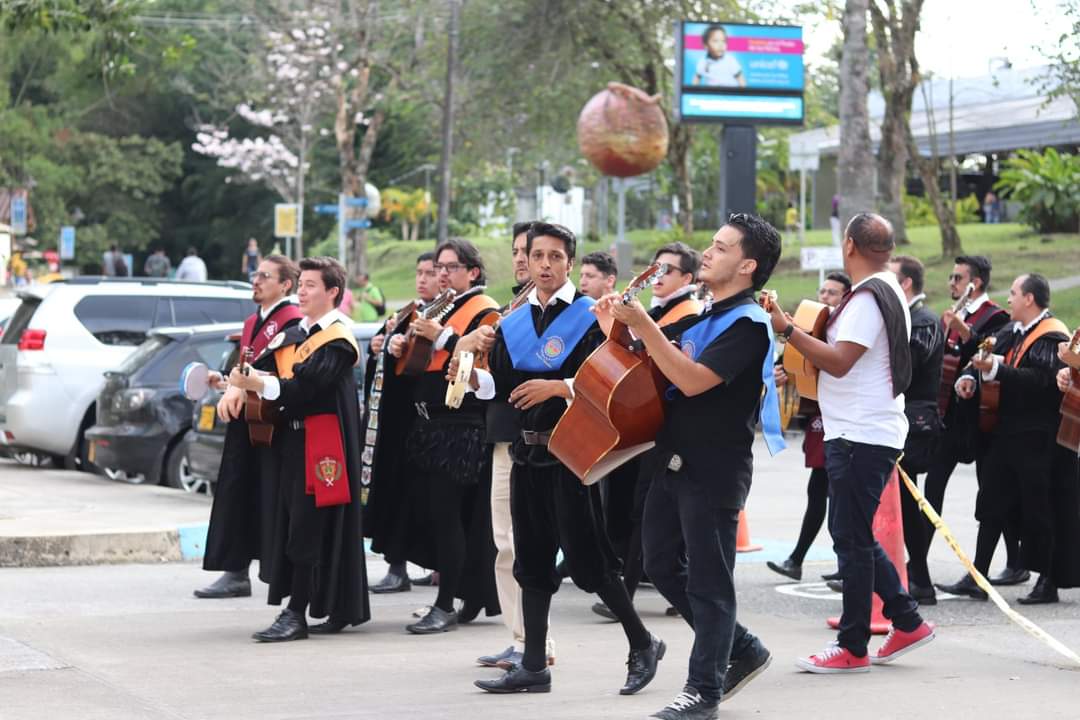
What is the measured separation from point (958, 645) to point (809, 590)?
1.91 m

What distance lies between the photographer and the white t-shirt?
24.2 feet

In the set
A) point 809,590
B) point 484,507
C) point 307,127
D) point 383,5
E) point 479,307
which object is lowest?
point 809,590

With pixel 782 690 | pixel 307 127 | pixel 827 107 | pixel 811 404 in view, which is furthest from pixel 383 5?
pixel 782 690

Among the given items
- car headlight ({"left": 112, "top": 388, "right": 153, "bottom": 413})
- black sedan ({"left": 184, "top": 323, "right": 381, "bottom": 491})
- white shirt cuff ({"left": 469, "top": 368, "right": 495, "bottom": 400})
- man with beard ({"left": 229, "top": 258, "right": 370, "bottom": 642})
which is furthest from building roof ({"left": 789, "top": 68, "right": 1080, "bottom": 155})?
white shirt cuff ({"left": 469, "top": 368, "right": 495, "bottom": 400})

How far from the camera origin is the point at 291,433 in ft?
27.8

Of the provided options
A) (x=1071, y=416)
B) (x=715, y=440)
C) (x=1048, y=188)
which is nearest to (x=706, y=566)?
(x=715, y=440)

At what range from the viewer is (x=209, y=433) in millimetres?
13594

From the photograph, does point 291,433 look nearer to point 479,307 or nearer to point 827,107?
point 479,307

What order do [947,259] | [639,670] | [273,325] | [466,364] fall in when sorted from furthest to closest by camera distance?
1. [947,259]
2. [273,325]
3. [466,364]
4. [639,670]

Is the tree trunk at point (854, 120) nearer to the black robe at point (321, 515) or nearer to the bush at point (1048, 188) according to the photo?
the bush at point (1048, 188)

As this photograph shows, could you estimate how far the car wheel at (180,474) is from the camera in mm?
14805

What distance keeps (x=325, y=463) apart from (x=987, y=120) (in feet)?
124

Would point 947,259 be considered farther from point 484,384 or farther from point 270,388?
point 484,384

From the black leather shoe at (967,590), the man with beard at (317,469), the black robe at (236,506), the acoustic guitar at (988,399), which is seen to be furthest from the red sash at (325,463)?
the black leather shoe at (967,590)
